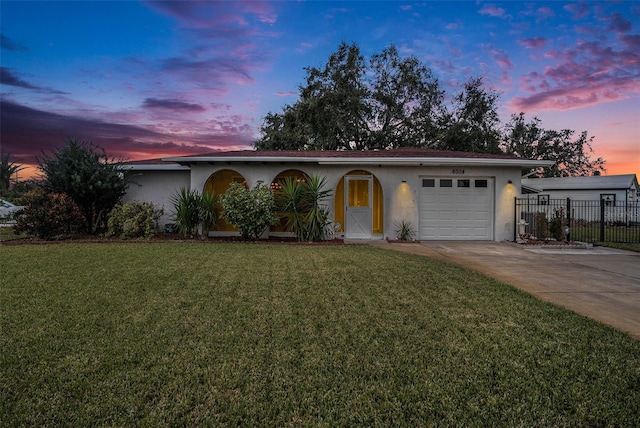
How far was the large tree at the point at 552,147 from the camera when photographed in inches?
1280

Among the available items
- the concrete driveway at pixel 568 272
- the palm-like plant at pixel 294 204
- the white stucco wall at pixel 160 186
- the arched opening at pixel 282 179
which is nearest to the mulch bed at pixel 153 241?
the palm-like plant at pixel 294 204

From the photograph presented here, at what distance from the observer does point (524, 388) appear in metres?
2.60

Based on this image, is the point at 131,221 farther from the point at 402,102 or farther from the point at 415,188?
the point at 402,102

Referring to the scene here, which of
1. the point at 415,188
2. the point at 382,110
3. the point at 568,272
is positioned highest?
the point at 382,110

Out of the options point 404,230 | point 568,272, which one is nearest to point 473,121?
point 404,230

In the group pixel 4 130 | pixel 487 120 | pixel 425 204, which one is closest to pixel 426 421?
pixel 425 204

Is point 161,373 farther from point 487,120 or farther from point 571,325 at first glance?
point 487,120

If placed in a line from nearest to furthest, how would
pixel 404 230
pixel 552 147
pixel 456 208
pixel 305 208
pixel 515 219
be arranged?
pixel 305 208 < pixel 404 230 < pixel 515 219 < pixel 456 208 < pixel 552 147

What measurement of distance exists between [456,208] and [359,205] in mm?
3660

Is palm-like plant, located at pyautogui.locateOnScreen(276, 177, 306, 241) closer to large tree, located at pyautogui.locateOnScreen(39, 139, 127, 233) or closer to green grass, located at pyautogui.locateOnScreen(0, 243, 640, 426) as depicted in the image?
green grass, located at pyautogui.locateOnScreen(0, 243, 640, 426)

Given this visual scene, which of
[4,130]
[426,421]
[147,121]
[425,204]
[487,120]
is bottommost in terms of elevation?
[426,421]

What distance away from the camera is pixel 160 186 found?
1338 centimetres

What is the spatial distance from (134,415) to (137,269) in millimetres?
5025

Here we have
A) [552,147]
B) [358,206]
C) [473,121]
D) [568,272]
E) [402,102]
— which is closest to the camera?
[568,272]
